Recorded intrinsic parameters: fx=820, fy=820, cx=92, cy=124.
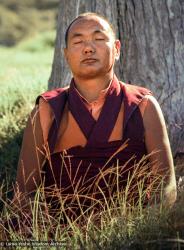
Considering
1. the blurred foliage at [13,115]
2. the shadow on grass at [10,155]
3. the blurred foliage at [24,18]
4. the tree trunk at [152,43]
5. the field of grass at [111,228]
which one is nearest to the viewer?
the field of grass at [111,228]

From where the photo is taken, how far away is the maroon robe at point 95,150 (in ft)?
15.6

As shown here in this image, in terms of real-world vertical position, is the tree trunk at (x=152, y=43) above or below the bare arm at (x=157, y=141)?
above

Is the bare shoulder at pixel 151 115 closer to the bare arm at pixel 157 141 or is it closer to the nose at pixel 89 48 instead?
the bare arm at pixel 157 141

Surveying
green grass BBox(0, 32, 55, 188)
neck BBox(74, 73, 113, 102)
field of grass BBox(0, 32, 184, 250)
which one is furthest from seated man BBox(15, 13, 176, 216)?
green grass BBox(0, 32, 55, 188)

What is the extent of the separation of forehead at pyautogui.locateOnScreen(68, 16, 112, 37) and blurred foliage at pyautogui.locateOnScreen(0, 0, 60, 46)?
107 ft

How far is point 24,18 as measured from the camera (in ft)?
141

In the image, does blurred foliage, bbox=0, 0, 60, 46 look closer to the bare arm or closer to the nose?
the nose

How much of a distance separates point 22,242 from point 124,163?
3.55ft

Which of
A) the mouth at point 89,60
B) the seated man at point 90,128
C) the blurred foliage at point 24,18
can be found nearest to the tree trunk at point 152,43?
the seated man at point 90,128

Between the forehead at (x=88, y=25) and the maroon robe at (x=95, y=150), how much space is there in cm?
33

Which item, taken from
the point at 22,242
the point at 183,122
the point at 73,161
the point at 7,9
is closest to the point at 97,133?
the point at 73,161

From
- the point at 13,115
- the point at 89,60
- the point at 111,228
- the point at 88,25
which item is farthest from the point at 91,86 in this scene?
the point at 13,115

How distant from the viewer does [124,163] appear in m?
4.80

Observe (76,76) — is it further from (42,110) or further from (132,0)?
(132,0)
